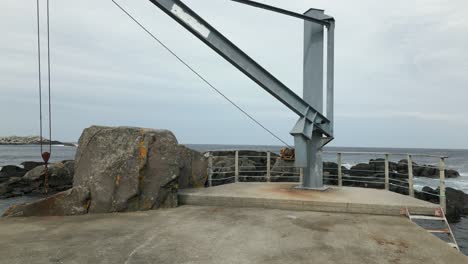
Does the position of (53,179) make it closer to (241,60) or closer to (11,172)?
(11,172)

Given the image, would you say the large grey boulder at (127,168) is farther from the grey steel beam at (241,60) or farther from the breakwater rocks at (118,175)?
the grey steel beam at (241,60)

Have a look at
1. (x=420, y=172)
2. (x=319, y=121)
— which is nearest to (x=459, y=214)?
(x=319, y=121)

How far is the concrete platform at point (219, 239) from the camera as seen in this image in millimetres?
4062

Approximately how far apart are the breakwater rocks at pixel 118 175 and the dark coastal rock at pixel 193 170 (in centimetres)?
144

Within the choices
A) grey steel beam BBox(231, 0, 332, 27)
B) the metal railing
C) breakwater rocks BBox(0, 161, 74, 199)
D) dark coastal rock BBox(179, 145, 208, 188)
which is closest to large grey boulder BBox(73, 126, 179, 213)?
dark coastal rock BBox(179, 145, 208, 188)

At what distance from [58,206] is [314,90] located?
6909mm

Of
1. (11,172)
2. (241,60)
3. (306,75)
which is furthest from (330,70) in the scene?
(11,172)

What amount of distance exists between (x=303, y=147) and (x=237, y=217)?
9.58 feet

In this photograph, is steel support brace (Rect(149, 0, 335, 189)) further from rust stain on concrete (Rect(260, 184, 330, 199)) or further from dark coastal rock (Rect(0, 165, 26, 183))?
dark coastal rock (Rect(0, 165, 26, 183))

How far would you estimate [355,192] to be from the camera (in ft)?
27.7

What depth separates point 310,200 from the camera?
7.07 metres

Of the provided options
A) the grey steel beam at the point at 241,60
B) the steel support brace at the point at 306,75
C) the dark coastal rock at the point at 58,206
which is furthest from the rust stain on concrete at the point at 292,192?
the dark coastal rock at the point at 58,206

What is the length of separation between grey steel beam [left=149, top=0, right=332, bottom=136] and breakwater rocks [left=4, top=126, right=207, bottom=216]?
2.39 metres

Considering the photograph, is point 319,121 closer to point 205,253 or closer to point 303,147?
point 303,147
